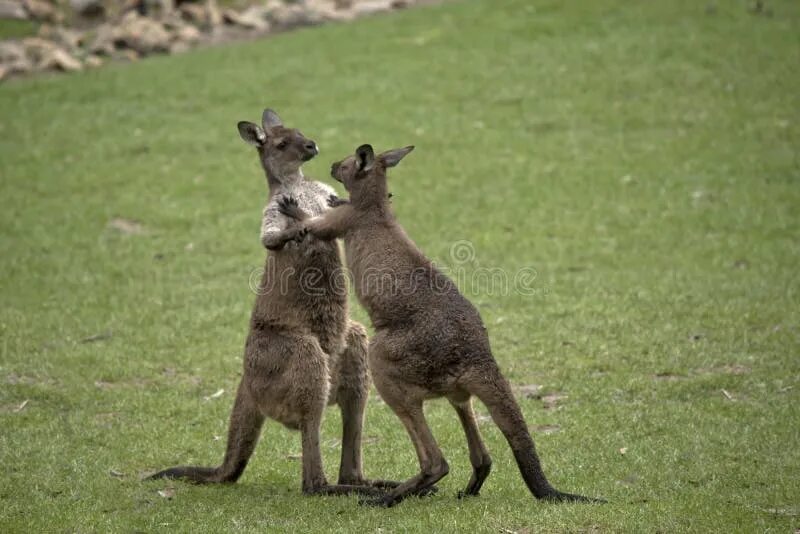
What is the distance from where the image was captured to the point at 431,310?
23.7ft

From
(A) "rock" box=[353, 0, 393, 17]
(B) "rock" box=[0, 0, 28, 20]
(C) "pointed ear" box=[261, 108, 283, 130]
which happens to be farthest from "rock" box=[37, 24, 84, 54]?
(C) "pointed ear" box=[261, 108, 283, 130]

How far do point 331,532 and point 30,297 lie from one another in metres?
7.66

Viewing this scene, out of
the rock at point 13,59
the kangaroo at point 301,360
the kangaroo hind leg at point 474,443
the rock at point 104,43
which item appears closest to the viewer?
the kangaroo hind leg at point 474,443

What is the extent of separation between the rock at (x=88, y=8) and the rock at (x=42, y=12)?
384mm

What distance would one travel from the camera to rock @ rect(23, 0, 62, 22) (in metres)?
23.5

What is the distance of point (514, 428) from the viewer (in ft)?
22.5

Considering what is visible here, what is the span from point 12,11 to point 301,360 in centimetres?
1850

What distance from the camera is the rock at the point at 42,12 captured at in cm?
2345

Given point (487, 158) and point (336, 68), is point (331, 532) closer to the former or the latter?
point (487, 158)

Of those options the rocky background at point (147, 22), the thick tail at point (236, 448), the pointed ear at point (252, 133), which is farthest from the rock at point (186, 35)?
the thick tail at point (236, 448)

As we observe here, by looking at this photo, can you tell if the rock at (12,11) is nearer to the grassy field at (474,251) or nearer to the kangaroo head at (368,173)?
the grassy field at (474,251)

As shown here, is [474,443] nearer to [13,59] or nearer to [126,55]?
[126,55]

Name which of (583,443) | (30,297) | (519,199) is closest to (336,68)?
(519,199)

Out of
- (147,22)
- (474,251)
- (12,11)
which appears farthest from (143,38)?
(474,251)
